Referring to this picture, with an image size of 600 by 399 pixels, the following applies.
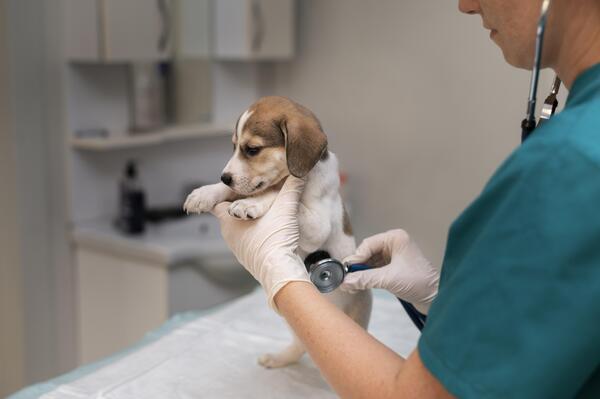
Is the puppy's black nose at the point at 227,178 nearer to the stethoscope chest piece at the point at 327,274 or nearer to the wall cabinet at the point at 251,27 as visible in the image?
the stethoscope chest piece at the point at 327,274

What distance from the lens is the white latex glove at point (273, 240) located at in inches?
35.9

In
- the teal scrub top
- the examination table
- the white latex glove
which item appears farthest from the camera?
the examination table

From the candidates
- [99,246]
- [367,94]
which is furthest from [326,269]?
[367,94]

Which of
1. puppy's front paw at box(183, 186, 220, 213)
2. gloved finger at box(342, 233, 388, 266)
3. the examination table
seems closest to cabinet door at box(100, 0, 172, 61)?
the examination table

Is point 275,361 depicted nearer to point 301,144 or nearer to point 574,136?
point 301,144

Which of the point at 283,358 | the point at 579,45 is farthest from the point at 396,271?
the point at 579,45

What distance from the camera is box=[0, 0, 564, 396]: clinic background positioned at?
6.89ft

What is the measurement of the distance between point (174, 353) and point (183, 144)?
1.51 metres

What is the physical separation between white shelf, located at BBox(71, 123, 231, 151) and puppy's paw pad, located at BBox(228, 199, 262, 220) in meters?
1.32

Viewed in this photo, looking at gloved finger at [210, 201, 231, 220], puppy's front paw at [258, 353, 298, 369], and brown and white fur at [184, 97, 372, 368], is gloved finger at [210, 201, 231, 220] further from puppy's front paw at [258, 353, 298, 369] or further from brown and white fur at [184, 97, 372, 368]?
puppy's front paw at [258, 353, 298, 369]

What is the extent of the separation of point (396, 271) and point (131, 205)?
149cm

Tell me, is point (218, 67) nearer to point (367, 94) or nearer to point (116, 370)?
point (367, 94)

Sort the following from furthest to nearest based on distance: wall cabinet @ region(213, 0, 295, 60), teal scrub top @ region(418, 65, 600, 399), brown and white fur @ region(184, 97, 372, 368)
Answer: wall cabinet @ region(213, 0, 295, 60) → brown and white fur @ region(184, 97, 372, 368) → teal scrub top @ region(418, 65, 600, 399)

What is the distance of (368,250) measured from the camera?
3.56 feet
